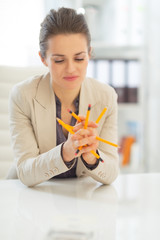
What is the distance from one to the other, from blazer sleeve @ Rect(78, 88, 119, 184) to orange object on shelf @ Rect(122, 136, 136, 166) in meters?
1.66

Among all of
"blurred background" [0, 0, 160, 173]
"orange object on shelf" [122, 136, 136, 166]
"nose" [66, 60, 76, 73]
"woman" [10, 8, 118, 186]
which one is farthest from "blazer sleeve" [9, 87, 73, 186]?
"orange object on shelf" [122, 136, 136, 166]

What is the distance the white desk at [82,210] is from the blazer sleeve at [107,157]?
0.04 metres

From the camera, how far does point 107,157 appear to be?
1165mm

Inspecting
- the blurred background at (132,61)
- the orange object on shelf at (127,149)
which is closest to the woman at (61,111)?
the blurred background at (132,61)

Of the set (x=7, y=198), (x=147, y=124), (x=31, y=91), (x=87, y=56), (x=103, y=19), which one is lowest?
(x=147, y=124)

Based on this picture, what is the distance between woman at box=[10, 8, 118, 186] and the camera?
107 cm

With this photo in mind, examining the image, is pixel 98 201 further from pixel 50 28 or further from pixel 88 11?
pixel 88 11

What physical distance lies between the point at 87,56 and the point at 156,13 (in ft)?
5.87

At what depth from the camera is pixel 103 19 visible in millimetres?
2844

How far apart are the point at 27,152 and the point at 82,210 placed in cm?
39

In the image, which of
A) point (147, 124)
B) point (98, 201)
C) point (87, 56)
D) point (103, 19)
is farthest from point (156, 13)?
point (98, 201)

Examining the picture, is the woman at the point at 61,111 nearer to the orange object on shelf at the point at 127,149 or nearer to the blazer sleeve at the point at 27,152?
the blazer sleeve at the point at 27,152

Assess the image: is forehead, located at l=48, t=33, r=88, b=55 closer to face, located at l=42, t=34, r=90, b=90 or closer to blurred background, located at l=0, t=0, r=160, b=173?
face, located at l=42, t=34, r=90, b=90

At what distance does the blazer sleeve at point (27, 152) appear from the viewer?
42.3 inches
